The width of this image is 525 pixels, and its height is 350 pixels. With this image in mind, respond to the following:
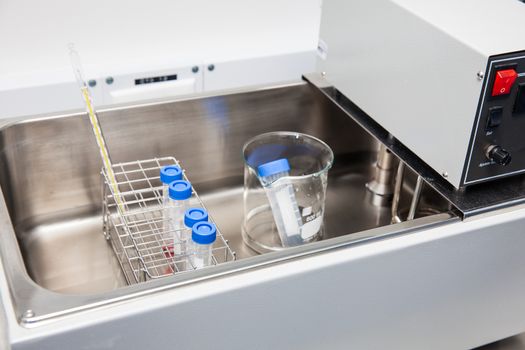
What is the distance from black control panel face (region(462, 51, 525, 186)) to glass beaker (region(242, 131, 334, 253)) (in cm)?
33

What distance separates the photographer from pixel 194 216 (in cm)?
123

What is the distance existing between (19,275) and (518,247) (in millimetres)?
953

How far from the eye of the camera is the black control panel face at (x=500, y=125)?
1.14 m

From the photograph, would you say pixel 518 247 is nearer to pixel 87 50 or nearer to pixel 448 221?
A: pixel 448 221

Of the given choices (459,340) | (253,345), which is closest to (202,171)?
(253,345)

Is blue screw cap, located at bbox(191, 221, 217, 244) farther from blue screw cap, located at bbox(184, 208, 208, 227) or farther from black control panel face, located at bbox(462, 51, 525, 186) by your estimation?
black control panel face, located at bbox(462, 51, 525, 186)

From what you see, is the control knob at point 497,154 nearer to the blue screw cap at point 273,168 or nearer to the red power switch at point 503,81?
the red power switch at point 503,81

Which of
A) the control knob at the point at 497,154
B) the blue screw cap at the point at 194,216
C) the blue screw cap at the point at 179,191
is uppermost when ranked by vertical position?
the control knob at the point at 497,154

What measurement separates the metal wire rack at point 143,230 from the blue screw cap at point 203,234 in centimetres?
5

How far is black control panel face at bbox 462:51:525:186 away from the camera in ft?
3.73

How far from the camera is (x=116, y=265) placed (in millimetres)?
1394

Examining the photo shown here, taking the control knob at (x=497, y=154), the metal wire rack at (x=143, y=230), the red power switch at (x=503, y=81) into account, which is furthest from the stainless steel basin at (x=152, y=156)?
the red power switch at (x=503, y=81)

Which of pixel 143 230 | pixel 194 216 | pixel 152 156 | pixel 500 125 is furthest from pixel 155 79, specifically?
pixel 500 125

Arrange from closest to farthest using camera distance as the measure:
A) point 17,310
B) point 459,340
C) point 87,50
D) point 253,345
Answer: point 17,310, point 253,345, point 459,340, point 87,50
